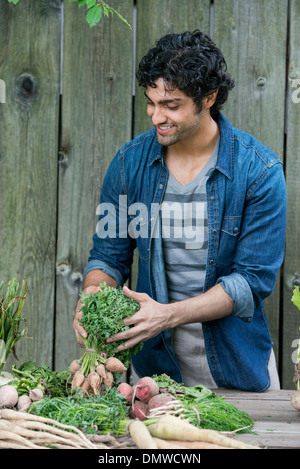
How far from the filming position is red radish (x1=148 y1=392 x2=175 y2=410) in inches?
86.4

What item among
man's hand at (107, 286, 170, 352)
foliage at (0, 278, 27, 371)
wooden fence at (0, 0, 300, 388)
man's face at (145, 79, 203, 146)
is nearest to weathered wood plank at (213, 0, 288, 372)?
wooden fence at (0, 0, 300, 388)

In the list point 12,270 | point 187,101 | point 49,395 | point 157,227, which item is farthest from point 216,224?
point 12,270

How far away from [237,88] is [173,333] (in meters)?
1.51

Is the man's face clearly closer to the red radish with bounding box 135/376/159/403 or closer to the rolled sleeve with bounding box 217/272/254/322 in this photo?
the rolled sleeve with bounding box 217/272/254/322

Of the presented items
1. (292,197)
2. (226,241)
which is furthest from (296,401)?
(292,197)

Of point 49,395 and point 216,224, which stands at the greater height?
point 216,224

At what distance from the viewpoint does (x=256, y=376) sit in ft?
9.78

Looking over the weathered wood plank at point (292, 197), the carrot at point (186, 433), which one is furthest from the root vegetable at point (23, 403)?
the weathered wood plank at point (292, 197)

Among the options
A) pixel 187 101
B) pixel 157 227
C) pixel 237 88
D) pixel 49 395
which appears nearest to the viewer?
pixel 49 395

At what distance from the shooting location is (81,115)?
3.72 metres

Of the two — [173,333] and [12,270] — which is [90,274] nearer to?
[173,333]

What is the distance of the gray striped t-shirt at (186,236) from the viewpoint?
122 inches

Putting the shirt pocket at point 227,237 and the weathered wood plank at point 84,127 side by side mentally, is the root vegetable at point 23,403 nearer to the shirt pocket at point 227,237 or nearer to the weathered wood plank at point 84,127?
the shirt pocket at point 227,237

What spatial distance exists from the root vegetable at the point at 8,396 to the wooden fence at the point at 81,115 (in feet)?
5.12
